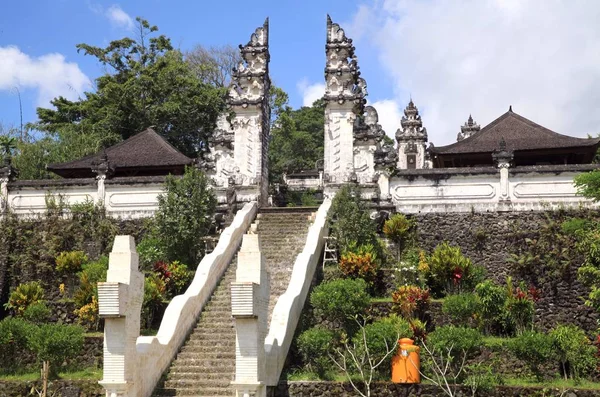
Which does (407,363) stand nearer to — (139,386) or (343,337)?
(343,337)

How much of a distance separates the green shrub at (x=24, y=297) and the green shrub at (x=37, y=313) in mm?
836

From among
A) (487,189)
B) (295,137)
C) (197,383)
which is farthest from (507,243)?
(295,137)

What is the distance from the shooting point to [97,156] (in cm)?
2497

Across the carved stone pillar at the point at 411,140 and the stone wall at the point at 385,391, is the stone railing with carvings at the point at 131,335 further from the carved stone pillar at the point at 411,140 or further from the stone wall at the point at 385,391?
the carved stone pillar at the point at 411,140

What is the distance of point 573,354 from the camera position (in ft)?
47.3

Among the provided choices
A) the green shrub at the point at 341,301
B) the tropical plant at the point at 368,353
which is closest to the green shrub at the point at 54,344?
the green shrub at the point at 341,301

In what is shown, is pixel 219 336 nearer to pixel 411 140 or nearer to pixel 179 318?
pixel 179 318

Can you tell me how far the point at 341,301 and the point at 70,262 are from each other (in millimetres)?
7665

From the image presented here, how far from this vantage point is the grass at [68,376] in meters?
14.6

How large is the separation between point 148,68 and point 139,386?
25.2 meters

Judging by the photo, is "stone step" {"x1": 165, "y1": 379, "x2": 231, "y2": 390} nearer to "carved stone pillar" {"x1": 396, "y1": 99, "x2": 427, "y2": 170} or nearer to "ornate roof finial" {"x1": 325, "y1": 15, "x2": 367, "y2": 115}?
"ornate roof finial" {"x1": 325, "y1": 15, "x2": 367, "y2": 115}

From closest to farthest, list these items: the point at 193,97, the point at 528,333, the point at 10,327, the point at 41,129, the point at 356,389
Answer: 1. the point at 356,389
2. the point at 528,333
3. the point at 10,327
4. the point at 193,97
5. the point at 41,129

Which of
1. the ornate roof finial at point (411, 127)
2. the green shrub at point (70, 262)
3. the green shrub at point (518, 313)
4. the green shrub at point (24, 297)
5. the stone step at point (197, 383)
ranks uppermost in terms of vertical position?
the ornate roof finial at point (411, 127)

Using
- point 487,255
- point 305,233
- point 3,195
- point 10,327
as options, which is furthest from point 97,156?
point 487,255
